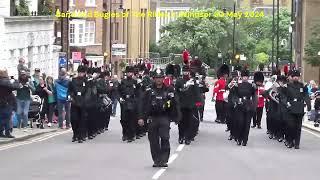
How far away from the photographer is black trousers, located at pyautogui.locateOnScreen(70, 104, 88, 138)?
2339 cm

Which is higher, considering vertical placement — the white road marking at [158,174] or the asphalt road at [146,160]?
the white road marking at [158,174]

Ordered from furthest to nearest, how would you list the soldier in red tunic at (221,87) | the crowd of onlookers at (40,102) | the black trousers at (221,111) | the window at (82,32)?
the window at (82,32) < the black trousers at (221,111) < the soldier in red tunic at (221,87) < the crowd of onlookers at (40,102)

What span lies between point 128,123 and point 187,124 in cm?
166

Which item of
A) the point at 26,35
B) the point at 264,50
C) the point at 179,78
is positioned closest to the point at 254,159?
the point at 179,78

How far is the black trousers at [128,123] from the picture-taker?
946 inches

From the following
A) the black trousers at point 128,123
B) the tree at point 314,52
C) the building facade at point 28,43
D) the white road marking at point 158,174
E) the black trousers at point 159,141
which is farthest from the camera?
the tree at point 314,52

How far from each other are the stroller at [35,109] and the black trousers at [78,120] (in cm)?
386

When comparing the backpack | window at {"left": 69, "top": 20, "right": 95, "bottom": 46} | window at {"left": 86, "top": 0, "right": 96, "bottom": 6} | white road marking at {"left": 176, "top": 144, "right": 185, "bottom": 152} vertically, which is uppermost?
window at {"left": 86, "top": 0, "right": 96, "bottom": 6}

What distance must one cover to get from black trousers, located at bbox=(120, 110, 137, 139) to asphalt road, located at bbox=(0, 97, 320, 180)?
0.33 metres

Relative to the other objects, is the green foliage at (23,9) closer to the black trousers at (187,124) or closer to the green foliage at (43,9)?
the green foliage at (43,9)

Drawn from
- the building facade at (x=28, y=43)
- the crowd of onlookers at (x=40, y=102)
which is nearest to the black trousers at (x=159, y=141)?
the crowd of onlookers at (x=40, y=102)

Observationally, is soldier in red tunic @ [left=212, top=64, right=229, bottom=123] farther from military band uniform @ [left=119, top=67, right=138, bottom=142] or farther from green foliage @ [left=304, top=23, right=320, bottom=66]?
green foliage @ [left=304, top=23, right=320, bottom=66]

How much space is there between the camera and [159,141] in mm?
16922

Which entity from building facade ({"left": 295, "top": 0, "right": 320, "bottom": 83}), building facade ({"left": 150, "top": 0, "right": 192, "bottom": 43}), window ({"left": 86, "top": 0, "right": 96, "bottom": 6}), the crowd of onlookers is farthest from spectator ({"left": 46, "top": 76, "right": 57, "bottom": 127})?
building facade ({"left": 150, "top": 0, "right": 192, "bottom": 43})
